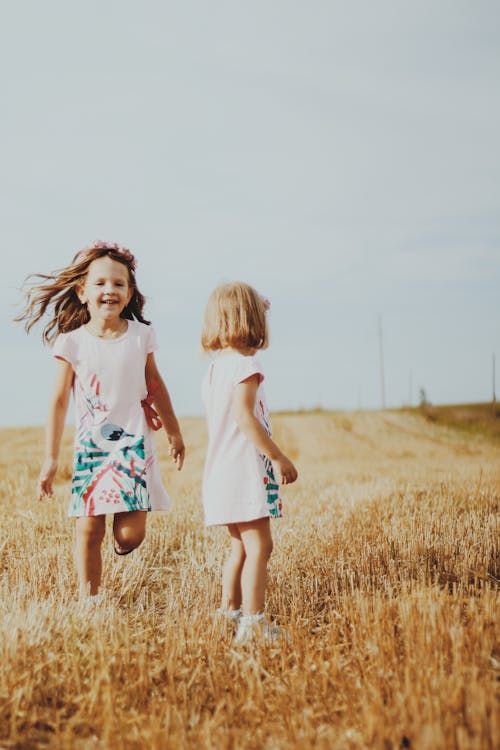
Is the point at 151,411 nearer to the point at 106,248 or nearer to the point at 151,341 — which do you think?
the point at 151,341

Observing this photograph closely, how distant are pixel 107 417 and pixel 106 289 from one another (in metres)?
0.73

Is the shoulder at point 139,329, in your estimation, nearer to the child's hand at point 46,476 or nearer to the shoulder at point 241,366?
the shoulder at point 241,366

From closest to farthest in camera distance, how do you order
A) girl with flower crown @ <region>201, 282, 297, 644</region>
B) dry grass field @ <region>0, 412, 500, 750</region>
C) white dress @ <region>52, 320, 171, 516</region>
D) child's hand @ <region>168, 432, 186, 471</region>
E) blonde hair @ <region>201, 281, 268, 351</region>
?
dry grass field @ <region>0, 412, 500, 750</region>, girl with flower crown @ <region>201, 282, 297, 644</region>, blonde hair @ <region>201, 281, 268, 351</region>, white dress @ <region>52, 320, 171, 516</region>, child's hand @ <region>168, 432, 186, 471</region>

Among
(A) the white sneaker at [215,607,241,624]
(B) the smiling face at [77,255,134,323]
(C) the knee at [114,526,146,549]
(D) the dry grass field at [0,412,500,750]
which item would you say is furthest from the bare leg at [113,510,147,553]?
(B) the smiling face at [77,255,134,323]

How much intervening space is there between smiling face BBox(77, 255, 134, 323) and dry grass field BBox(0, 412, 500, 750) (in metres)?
1.63

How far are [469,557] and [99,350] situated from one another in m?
3.27

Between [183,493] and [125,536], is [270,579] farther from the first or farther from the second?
[183,493]

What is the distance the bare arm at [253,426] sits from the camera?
3.91 meters

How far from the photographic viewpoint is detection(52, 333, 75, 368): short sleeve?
4312 mm

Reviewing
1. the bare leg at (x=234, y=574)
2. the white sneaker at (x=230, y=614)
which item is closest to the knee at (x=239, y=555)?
the bare leg at (x=234, y=574)

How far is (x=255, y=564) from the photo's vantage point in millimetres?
3996

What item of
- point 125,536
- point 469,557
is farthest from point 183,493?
point 125,536

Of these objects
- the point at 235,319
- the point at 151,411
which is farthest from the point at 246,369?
the point at 151,411

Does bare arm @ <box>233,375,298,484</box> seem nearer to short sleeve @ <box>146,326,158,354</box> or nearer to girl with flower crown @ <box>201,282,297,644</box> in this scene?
girl with flower crown @ <box>201,282,297,644</box>
